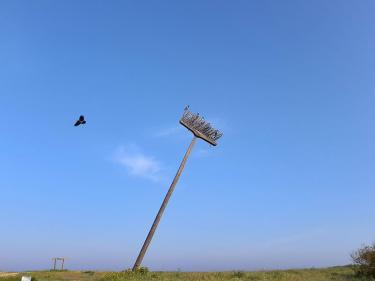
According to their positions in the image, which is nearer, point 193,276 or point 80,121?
point 80,121

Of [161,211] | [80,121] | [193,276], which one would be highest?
[80,121]

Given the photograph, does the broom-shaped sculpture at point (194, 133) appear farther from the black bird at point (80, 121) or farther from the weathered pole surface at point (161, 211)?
the black bird at point (80, 121)

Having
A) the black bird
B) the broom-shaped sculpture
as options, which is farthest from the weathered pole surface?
the black bird

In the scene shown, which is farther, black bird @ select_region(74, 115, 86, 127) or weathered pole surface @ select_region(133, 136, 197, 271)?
weathered pole surface @ select_region(133, 136, 197, 271)

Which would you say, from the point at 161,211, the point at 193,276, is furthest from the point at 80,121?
the point at 193,276

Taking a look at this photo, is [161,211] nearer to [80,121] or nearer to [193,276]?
[193,276]

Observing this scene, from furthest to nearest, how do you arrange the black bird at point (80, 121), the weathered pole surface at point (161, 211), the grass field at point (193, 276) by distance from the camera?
1. the weathered pole surface at point (161, 211)
2. the grass field at point (193, 276)
3. the black bird at point (80, 121)

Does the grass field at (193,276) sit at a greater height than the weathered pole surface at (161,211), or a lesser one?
lesser

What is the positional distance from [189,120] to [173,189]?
450 cm

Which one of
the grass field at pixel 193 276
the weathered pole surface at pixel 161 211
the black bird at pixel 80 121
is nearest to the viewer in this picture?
the black bird at pixel 80 121

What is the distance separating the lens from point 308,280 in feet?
84.8

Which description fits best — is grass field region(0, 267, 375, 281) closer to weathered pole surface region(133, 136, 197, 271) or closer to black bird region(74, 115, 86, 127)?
Result: weathered pole surface region(133, 136, 197, 271)

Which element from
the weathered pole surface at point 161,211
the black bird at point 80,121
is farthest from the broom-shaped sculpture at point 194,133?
the black bird at point 80,121

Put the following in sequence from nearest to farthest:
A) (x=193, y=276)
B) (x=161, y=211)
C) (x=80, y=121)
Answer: (x=80, y=121) < (x=161, y=211) < (x=193, y=276)
